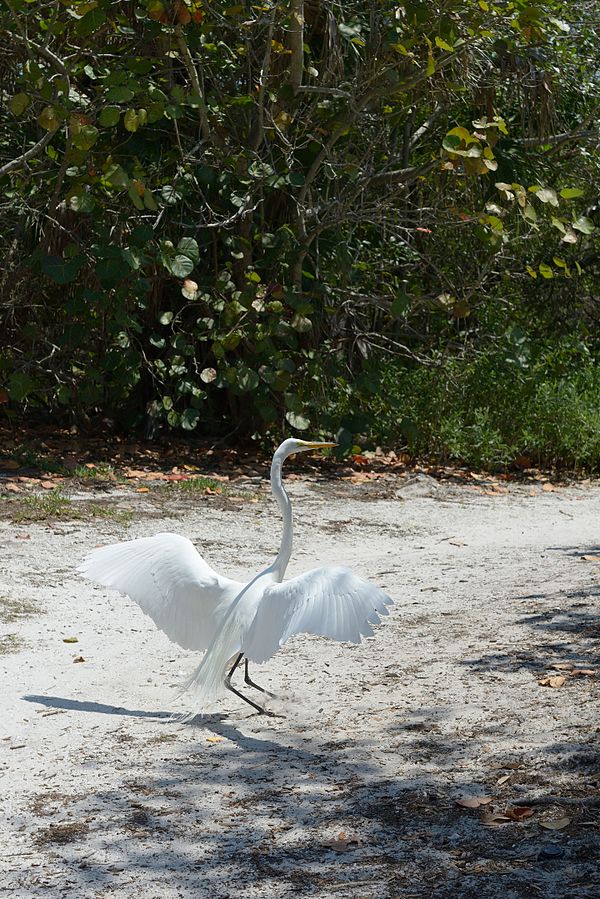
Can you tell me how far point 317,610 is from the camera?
4398mm

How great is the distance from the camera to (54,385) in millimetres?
11430

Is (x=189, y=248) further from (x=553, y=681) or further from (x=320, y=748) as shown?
(x=320, y=748)

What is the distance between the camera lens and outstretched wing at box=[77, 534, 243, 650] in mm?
5035

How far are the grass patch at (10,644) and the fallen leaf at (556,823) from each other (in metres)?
3.08

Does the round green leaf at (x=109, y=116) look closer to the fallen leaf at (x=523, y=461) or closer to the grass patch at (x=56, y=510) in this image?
the grass patch at (x=56, y=510)

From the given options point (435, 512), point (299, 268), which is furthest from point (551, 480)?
point (299, 268)

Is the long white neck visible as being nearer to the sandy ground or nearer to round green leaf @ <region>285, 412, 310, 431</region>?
the sandy ground

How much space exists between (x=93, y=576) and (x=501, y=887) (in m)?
2.48

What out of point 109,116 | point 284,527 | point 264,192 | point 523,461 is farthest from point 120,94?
point 523,461

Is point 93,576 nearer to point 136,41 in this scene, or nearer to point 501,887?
point 501,887

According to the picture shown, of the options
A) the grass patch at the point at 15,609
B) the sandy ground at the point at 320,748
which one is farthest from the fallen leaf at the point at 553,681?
the grass patch at the point at 15,609

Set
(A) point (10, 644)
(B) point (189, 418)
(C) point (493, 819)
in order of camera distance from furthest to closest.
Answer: (B) point (189, 418) < (A) point (10, 644) < (C) point (493, 819)

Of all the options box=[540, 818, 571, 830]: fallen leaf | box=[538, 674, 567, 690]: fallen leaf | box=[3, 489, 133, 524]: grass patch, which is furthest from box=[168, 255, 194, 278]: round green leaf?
box=[540, 818, 571, 830]: fallen leaf

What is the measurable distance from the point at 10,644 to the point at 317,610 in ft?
7.30
